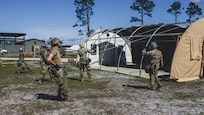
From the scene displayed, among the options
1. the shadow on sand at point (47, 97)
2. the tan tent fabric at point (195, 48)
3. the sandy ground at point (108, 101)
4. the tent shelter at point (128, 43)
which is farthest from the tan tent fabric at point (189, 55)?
the shadow on sand at point (47, 97)

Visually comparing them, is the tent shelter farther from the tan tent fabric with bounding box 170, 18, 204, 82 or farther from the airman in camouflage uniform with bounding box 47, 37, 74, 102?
the airman in camouflage uniform with bounding box 47, 37, 74, 102

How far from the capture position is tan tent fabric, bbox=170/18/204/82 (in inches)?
541

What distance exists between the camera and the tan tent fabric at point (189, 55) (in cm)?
1375

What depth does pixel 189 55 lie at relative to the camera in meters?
14.2

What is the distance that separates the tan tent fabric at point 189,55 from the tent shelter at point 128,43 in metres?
3.81

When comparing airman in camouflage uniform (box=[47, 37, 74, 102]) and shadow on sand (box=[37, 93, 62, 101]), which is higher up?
airman in camouflage uniform (box=[47, 37, 74, 102])

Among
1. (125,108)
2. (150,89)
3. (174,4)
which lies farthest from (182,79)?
(174,4)

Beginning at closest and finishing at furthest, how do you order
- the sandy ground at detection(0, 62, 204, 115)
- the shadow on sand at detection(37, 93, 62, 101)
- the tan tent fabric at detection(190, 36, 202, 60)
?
the sandy ground at detection(0, 62, 204, 115)
the shadow on sand at detection(37, 93, 62, 101)
the tan tent fabric at detection(190, 36, 202, 60)

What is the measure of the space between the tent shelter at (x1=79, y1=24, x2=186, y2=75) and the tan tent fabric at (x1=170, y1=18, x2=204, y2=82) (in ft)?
12.5

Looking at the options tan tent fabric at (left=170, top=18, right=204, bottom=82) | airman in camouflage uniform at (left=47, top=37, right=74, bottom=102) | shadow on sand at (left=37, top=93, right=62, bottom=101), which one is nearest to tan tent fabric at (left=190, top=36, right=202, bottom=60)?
tan tent fabric at (left=170, top=18, right=204, bottom=82)

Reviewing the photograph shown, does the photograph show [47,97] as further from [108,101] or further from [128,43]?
[128,43]

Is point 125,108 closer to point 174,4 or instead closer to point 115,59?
point 115,59

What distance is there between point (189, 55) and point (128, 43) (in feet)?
28.7

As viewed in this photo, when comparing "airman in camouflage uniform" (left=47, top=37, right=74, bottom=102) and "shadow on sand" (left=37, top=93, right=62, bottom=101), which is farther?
"shadow on sand" (left=37, top=93, right=62, bottom=101)
